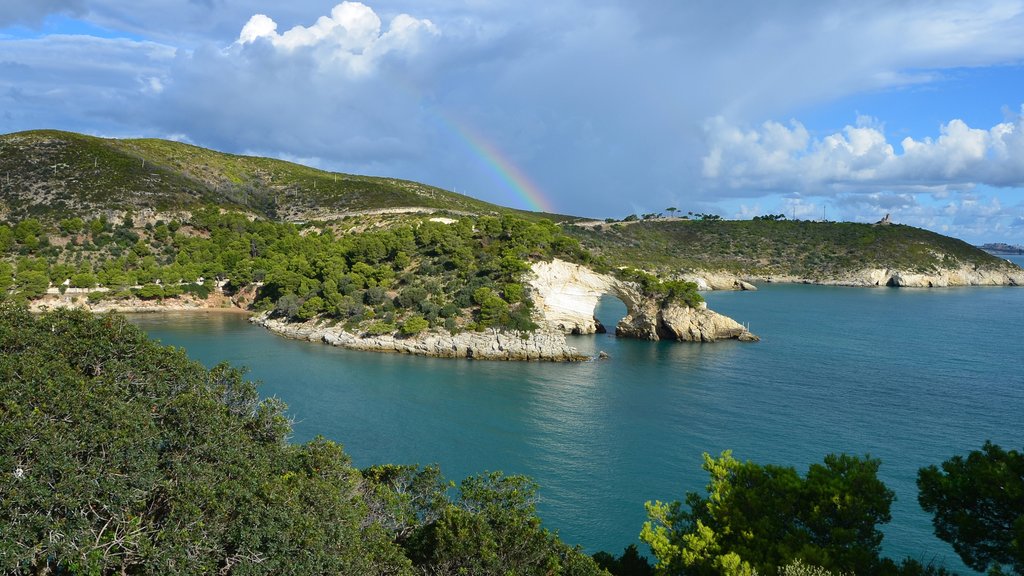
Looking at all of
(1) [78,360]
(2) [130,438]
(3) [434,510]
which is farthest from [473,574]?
(1) [78,360]

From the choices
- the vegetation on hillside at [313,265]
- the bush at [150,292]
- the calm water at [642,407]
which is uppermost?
the vegetation on hillside at [313,265]

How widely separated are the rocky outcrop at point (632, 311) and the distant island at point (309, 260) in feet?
0.46

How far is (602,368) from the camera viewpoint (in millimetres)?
52969

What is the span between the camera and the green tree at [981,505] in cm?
1464

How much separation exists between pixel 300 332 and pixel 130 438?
49.8 metres

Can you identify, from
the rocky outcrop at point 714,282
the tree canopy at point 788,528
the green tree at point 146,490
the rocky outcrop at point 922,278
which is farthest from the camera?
the rocky outcrop at point 922,278

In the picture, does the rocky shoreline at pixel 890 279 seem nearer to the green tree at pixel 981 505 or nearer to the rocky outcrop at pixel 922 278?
the rocky outcrop at pixel 922 278

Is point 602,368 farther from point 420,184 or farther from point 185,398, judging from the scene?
point 420,184

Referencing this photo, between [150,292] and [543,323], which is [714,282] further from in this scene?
[150,292]

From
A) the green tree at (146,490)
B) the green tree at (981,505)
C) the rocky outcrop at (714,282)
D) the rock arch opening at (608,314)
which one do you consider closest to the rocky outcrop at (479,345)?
the rock arch opening at (608,314)

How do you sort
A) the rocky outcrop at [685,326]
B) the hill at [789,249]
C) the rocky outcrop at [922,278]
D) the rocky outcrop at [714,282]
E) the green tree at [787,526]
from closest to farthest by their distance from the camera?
the green tree at [787,526]
the rocky outcrop at [685,326]
the rocky outcrop at [714,282]
the rocky outcrop at [922,278]
the hill at [789,249]

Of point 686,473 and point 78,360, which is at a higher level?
point 78,360

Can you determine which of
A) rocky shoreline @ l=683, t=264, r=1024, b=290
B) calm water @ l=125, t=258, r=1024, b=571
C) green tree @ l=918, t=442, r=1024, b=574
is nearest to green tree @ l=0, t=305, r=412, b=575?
green tree @ l=918, t=442, r=1024, b=574

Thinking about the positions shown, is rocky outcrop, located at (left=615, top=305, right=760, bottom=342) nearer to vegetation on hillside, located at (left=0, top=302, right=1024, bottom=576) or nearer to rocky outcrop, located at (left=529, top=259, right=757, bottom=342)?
rocky outcrop, located at (left=529, top=259, right=757, bottom=342)
